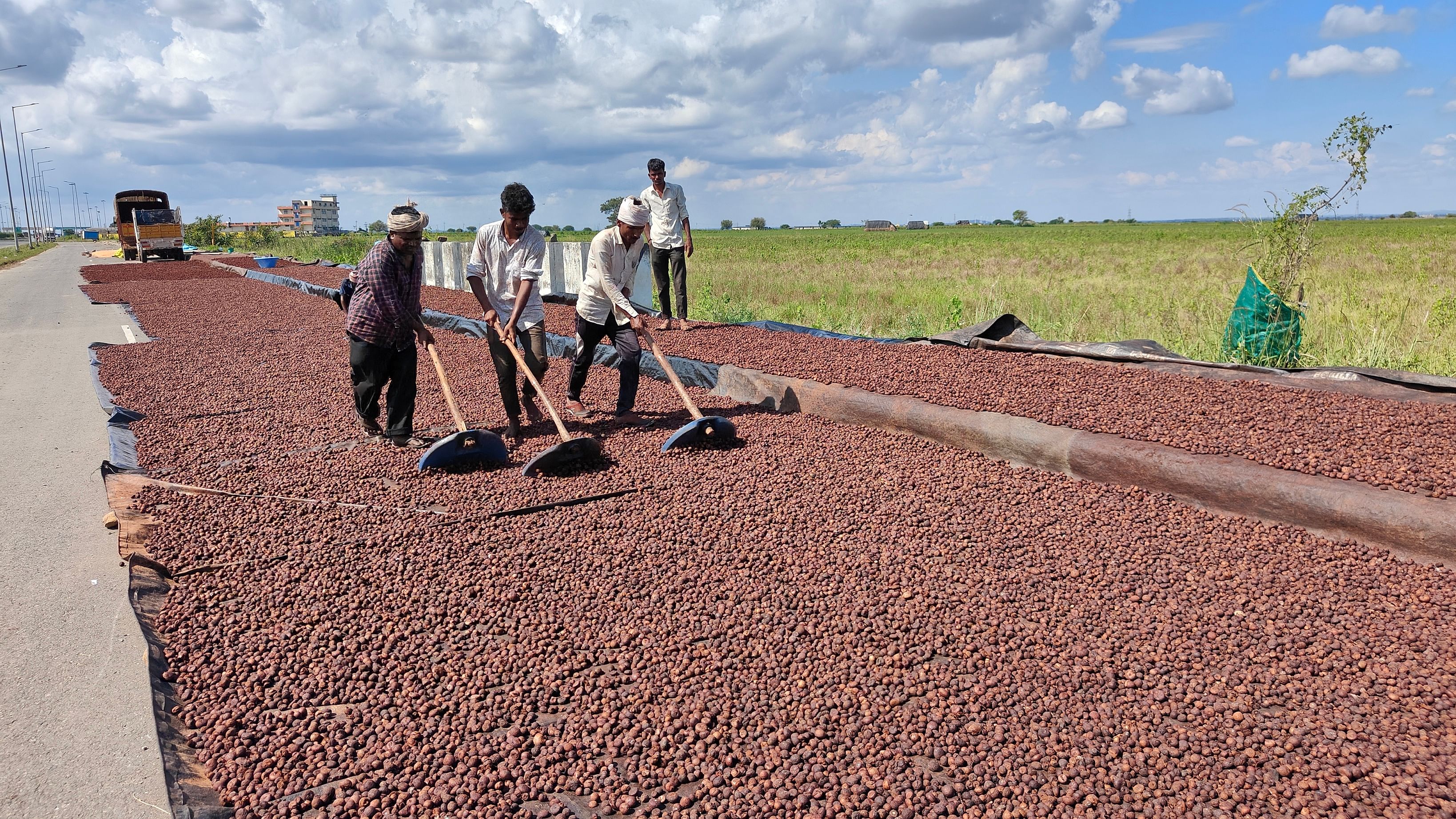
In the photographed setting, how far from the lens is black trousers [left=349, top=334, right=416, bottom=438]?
5277 millimetres

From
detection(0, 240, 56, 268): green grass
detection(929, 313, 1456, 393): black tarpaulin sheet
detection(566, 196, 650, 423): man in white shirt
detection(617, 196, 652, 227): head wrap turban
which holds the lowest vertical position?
detection(929, 313, 1456, 393): black tarpaulin sheet

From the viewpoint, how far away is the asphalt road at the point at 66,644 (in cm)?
235

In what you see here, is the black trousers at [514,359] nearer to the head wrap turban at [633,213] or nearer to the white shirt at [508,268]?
the white shirt at [508,268]

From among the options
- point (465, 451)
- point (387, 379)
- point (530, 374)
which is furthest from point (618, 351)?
point (387, 379)

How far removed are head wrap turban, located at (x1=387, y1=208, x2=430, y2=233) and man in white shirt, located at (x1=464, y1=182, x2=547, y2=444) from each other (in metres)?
0.36

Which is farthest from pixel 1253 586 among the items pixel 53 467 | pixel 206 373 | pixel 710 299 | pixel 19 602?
pixel 710 299

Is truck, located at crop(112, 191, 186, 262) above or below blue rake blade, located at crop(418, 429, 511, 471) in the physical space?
above

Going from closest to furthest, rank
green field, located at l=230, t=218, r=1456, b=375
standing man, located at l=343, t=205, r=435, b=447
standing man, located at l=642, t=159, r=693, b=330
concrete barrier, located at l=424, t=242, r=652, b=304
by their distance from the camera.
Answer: standing man, located at l=343, t=205, r=435, b=447
green field, located at l=230, t=218, r=1456, b=375
standing man, located at l=642, t=159, r=693, b=330
concrete barrier, located at l=424, t=242, r=652, b=304

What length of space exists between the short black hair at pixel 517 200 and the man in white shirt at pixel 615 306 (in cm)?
46

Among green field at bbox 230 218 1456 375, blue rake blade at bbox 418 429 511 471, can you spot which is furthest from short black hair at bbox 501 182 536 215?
green field at bbox 230 218 1456 375

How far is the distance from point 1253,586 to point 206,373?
26.9 ft

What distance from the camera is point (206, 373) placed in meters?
7.82

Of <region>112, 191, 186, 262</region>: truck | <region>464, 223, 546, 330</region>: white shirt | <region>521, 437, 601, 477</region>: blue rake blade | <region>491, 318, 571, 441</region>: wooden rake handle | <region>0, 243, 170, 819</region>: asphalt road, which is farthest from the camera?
<region>112, 191, 186, 262</region>: truck

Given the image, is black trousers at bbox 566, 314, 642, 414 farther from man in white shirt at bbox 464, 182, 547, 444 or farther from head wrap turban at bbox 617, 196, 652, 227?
head wrap turban at bbox 617, 196, 652, 227
